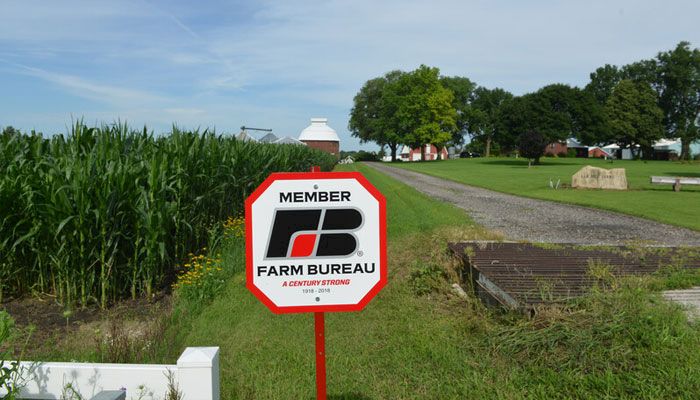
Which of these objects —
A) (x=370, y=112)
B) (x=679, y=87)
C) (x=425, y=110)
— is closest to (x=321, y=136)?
(x=370, y=112)

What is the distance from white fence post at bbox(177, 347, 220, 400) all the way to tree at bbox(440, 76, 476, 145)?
97.2m

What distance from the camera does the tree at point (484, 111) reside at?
3910 inches

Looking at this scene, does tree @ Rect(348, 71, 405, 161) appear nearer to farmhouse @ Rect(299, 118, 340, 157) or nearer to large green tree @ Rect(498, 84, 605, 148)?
farmhouse @ Rect(299, 118, 340, 157)

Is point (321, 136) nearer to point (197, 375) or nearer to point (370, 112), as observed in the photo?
point (370, 112)

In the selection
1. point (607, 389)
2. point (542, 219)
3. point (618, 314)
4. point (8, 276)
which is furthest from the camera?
point (542, 219)

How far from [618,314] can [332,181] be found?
2.80 metres

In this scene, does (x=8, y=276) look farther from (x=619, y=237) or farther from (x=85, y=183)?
(x=619, y=237)

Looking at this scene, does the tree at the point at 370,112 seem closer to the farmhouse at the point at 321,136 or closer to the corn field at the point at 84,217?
the farmhouse at the point at 321,136

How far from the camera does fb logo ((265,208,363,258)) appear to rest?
256 cm

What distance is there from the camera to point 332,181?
2551 mm

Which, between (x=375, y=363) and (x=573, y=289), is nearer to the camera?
(x=375, y=363)

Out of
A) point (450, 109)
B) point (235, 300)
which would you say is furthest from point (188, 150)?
point (450, 109)

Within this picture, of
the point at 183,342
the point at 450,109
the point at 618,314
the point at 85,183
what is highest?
the point at 450,109

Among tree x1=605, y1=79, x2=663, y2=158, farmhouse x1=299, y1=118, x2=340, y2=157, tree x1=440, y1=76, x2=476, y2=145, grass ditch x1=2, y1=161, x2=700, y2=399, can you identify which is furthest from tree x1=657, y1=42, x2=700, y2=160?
grass ditch x1=2, y1=161, x2=700, y2=399
